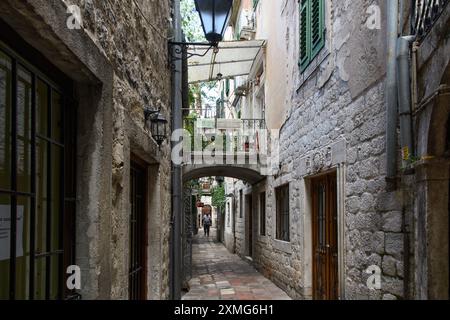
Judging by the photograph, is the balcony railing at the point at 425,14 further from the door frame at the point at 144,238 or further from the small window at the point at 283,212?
the small window at the point at 283,212

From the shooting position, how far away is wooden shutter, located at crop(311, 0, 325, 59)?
20.0 ft

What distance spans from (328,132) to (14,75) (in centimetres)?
454

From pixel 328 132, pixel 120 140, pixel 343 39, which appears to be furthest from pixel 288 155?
pixel 120 140

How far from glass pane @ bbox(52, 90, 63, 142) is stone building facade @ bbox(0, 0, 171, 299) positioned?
0.10 meters

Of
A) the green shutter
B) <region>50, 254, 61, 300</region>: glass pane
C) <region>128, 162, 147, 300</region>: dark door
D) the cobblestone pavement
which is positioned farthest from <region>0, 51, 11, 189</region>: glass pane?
the cobblestone pavement

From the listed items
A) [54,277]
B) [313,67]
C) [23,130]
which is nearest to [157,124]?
[54,277]

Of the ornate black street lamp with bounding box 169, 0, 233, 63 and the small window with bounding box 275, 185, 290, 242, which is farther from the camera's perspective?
the small window with bounding box 275, 185, 290, 242

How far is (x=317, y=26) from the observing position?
6328 millimetres

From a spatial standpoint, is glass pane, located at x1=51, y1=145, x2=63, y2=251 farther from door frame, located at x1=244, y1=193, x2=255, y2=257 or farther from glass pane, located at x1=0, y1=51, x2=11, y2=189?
door frame, located at x1=244, y1=193, x2=255, y2=257

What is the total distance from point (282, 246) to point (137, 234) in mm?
4859

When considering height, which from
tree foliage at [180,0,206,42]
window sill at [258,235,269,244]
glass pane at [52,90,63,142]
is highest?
tree foliage at [180,0,206,42]

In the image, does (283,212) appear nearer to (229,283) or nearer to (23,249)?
(229,283)

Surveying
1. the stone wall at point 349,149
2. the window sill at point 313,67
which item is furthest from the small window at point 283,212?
the window sill at point 313,67

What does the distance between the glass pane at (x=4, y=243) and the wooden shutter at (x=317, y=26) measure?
5.05 metres
